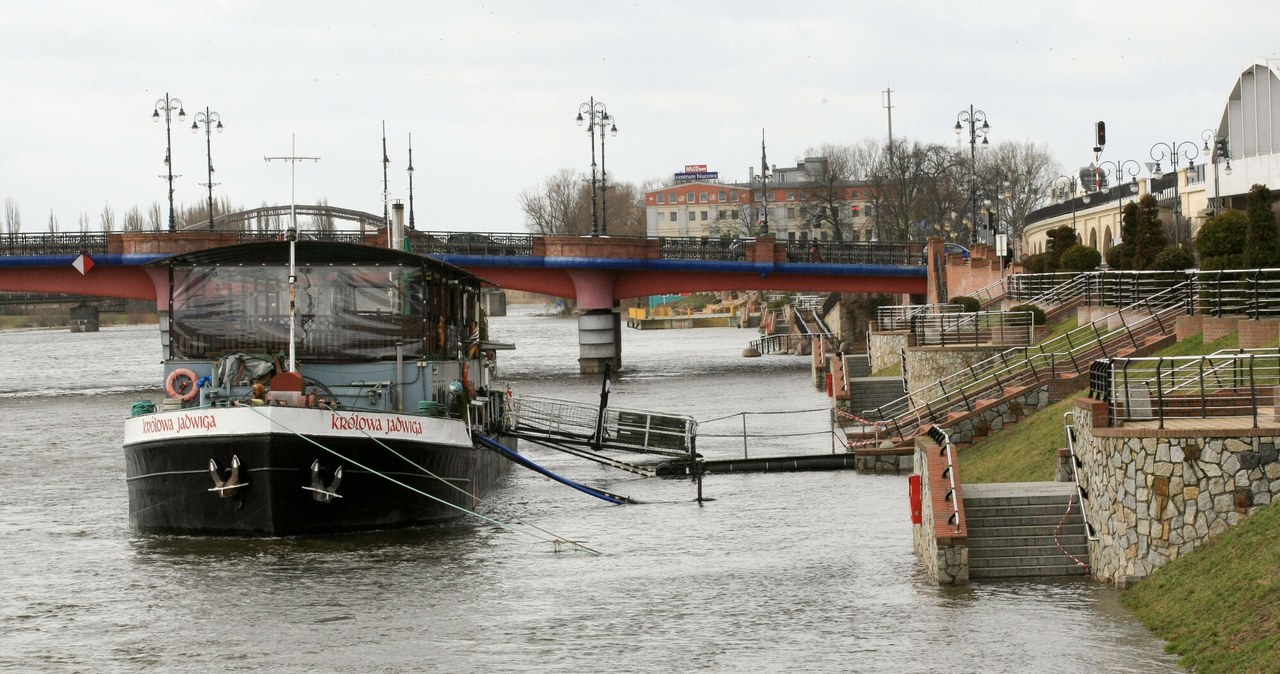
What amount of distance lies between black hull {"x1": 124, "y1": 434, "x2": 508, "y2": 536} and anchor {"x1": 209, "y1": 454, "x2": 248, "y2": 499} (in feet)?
0.14

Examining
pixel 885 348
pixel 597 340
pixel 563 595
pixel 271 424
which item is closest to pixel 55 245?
pixel 597 340

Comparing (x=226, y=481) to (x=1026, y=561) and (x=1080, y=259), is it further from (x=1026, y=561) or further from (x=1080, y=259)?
(x=1080, y=259)

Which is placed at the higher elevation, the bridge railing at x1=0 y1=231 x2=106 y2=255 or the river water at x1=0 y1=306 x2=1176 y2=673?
the bridge railing at x1=0 y1=231 x2=106 y2=255

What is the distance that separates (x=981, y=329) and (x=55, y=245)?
4705 cm

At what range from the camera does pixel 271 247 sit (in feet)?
100

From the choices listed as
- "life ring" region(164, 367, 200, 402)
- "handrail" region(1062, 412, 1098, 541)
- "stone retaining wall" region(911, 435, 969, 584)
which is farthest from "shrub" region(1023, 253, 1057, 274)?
"stone retaining wall" region(911, 435, 969, 584)

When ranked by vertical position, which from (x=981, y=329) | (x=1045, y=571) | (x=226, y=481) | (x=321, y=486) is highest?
(x=981, y=329)

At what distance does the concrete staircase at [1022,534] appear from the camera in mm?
22891

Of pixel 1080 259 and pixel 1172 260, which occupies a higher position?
pixel 1080 259

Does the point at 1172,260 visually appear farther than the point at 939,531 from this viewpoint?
Yes

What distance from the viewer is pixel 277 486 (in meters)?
27.8

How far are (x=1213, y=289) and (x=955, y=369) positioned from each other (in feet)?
38.5

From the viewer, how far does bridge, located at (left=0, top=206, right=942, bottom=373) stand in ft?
257

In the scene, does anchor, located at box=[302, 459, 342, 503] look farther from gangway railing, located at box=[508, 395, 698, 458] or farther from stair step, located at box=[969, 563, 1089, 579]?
stair step, located at box=[969, 563, 1089, 579]
